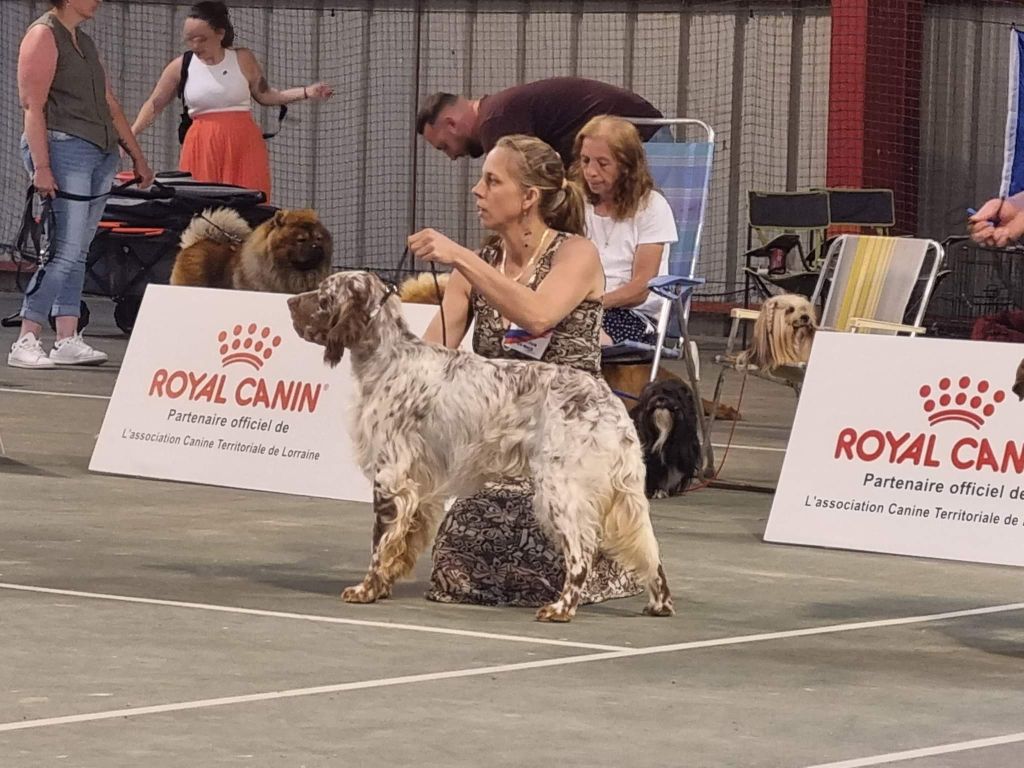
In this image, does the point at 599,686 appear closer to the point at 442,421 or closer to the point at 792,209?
the point at 442,421

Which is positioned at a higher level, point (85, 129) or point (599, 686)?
point (85, 129)

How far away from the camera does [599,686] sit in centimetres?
468

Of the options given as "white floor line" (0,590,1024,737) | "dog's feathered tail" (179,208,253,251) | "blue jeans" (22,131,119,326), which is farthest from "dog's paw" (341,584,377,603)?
"dog's feathered tail" (179,208,253,251)

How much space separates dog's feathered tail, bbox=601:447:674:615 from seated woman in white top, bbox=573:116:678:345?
230 centimetres

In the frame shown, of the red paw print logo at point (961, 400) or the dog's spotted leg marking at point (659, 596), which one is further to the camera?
the red paw print logo at point (961, 400)

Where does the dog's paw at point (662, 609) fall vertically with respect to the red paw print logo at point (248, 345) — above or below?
below

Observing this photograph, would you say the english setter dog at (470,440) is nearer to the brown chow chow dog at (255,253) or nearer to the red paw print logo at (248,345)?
the red paw print logo at (248,345)

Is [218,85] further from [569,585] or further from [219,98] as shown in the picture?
[569,585]

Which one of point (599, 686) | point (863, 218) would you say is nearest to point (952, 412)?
point (599, 686)

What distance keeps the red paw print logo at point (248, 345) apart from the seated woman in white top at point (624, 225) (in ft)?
3.88

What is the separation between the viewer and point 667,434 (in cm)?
784

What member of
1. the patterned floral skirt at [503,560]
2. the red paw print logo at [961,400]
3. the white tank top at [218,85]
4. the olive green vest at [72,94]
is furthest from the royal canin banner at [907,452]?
the white tank top at [218,85]

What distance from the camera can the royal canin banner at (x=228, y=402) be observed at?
7590mm

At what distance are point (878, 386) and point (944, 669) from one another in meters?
2.09
